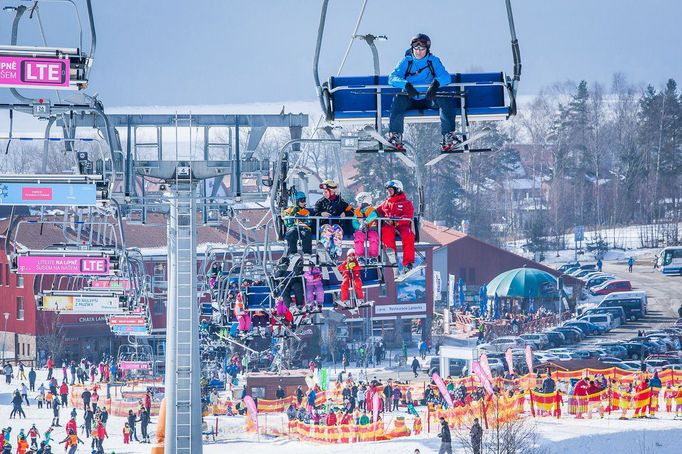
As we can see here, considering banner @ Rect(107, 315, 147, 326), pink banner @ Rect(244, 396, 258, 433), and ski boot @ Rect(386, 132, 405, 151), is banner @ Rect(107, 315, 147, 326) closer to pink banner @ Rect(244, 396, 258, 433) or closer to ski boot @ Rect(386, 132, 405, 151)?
pink banner @ Rect(244, 396, 258, 433)

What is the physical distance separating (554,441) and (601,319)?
88.1 ft

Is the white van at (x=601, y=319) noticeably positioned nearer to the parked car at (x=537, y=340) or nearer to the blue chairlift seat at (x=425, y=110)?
the parked car at (x=537, y=340)

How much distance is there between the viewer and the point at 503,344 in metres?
50.6

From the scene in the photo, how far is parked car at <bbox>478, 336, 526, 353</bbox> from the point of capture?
162 feet

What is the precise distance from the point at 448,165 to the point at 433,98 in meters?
77.3

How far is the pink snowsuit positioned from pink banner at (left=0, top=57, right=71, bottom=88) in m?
4.35

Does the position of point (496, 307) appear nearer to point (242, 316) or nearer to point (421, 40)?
point (242, 316)

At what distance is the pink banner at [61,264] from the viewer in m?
21.9

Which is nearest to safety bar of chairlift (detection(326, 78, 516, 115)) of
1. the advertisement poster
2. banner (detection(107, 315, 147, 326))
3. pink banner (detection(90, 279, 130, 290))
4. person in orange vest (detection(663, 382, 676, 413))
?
pink banner (detection(90, 279, 130, 290))

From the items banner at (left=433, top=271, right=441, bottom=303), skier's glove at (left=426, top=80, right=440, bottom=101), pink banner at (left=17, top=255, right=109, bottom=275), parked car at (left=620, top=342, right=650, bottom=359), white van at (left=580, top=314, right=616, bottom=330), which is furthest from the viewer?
banner at (left=433, top=271, right=441, bottom=303)

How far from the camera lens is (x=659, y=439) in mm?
31891

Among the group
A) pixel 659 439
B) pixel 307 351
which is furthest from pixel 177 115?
pixel 307 351

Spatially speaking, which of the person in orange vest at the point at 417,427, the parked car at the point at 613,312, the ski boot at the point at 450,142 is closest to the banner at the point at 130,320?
the person in orange vest at the point at 417,427

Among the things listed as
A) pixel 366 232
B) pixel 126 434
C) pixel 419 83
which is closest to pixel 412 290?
pixel 126 434
